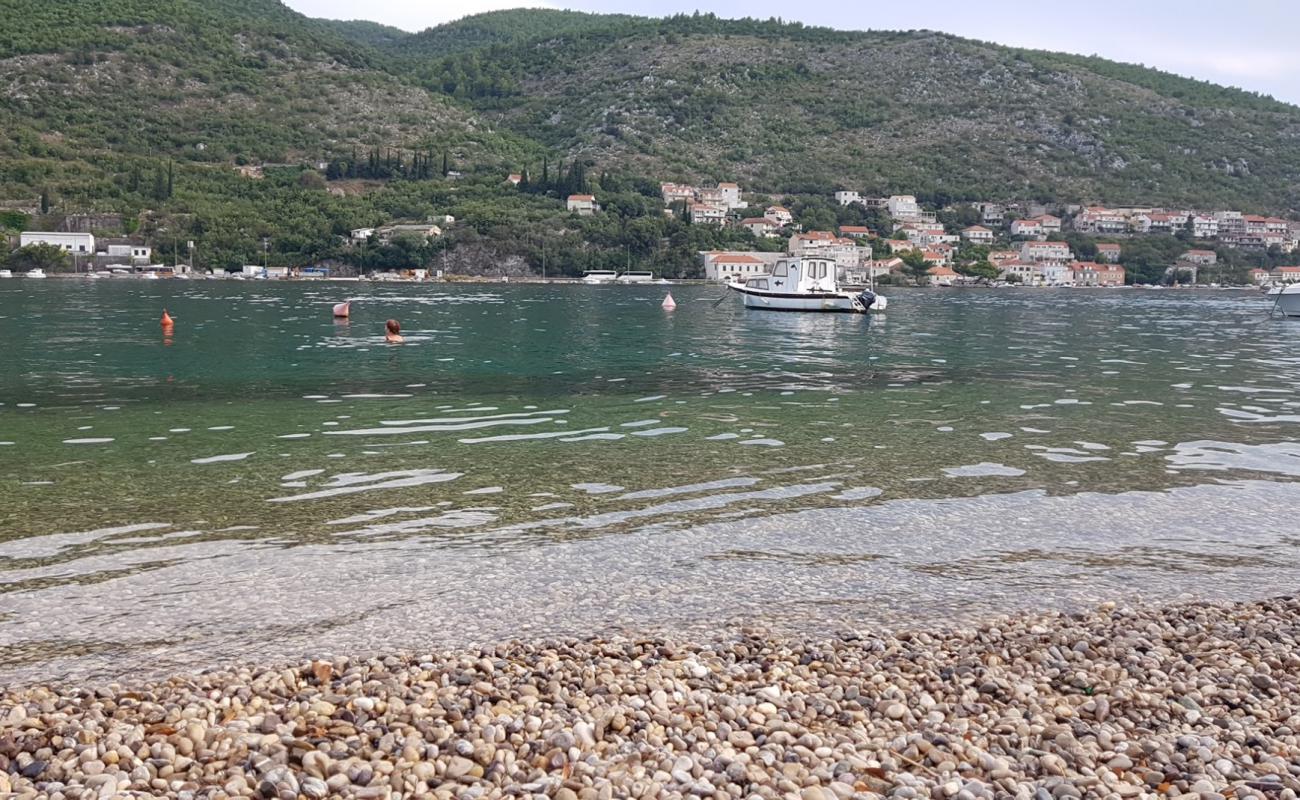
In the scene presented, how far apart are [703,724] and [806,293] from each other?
56.6 meters

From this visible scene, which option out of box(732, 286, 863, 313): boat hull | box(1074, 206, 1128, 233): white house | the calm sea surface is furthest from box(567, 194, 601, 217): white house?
the calm sea surface

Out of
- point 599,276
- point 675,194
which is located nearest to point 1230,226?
point 675,194

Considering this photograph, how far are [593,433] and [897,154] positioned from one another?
18926 cm

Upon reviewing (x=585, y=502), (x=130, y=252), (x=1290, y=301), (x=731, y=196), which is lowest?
(x=585, y=502)

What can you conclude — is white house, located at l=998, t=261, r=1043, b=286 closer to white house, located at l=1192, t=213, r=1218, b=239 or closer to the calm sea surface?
white house, located at l=1192, t=213, r=1218, b=239

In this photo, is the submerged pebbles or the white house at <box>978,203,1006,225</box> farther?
the white house at <box>978,203,1006,225</box>

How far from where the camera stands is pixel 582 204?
147500 mm

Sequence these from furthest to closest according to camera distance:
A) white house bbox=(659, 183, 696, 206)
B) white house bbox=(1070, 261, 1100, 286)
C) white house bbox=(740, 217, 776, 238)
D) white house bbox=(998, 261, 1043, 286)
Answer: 1. white house bbox=(659, 183, 696, 206)
2. white house bbox=(740, 217, 776, 238)
3. white house bbox=(998, 261, 1043, 286)
4. white house bbox=(1070, 261, 1100, 286)

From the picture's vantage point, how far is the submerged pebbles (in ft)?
14.4

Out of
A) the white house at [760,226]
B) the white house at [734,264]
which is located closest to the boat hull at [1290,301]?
the white house at [734,264]

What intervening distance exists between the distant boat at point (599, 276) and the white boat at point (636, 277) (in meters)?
0.88

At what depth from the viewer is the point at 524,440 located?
14781mm

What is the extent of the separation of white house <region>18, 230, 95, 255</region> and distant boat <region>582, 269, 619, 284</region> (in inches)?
2228

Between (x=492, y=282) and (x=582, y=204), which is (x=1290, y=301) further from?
(x=582, y=204)
